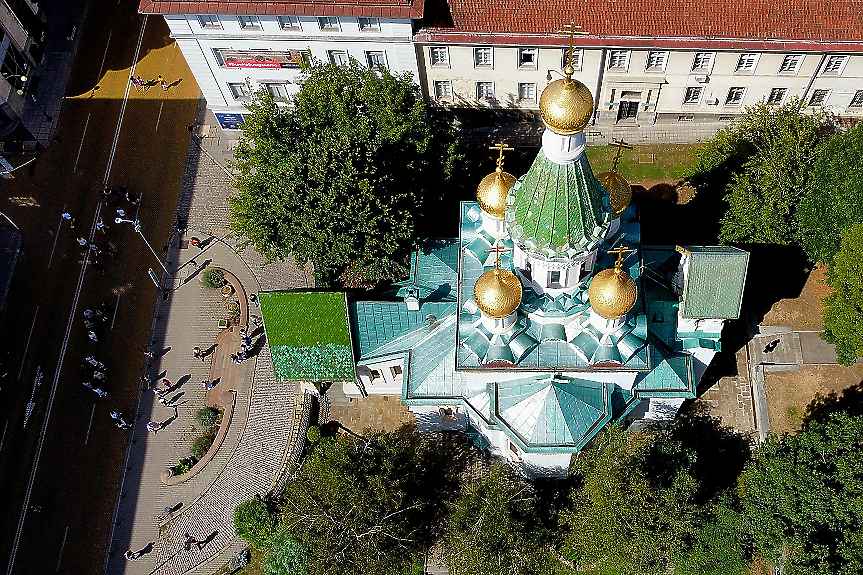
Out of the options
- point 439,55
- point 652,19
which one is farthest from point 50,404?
point 652,19

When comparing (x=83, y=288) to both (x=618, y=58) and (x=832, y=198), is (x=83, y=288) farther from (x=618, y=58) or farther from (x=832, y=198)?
(x=832, y=198)

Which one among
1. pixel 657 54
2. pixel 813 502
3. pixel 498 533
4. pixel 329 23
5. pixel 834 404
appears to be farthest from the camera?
pixel 657 54

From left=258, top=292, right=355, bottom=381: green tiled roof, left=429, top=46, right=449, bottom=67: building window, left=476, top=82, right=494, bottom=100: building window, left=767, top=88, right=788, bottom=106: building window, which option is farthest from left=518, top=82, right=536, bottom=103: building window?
left=258, top=292, right=355, bottom=381: green tiled roof

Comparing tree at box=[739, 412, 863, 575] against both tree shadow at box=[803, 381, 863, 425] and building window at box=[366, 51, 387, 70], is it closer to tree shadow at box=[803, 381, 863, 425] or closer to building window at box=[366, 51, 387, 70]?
tree shadow at box=[803, 381, 863, 425]

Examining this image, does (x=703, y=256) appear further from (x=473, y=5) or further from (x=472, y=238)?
(x=473, y=5)

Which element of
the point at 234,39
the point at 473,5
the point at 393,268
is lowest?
the point at 393,268

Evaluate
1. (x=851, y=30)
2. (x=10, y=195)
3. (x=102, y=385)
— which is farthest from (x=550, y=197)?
(x=10, y=195)
